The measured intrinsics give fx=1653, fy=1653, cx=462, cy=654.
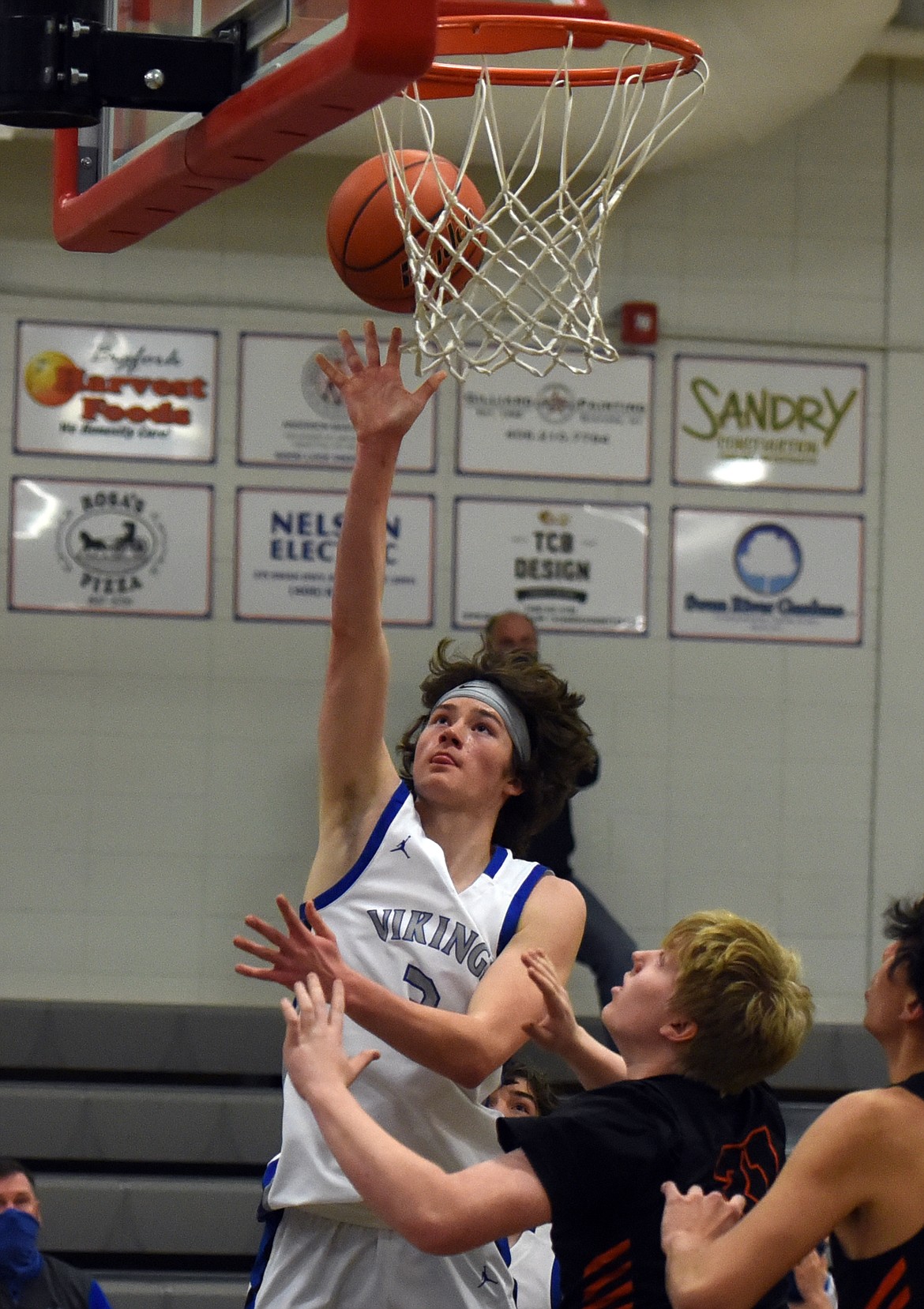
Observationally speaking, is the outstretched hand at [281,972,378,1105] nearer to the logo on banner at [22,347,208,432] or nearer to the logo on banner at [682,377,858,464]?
the logo on banner at [22,347,208,432]

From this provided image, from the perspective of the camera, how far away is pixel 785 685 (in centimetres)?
707

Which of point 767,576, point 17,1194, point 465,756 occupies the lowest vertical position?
point 17,1194

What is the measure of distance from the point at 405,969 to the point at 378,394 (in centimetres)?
93

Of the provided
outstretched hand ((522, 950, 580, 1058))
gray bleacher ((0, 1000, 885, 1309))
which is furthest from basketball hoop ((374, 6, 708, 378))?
gray bleacher ((0, 1000, 885, 1309))

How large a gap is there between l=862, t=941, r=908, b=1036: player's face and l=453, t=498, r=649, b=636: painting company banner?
16.0ft

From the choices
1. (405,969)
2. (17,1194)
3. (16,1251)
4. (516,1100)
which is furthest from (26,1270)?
(405,969)

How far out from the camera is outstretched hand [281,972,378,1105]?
206cm

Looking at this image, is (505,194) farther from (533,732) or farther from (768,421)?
(768,421)

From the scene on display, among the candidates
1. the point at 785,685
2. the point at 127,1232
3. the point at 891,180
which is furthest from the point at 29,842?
the point at 891,180

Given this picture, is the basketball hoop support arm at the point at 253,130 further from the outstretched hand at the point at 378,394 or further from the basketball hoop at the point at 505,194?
the basketball hoop at the point at 505,194

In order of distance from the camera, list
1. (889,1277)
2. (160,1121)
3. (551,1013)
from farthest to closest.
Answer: (160,1121)
(551,1013)
(889,1277)

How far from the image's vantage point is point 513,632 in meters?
6.49

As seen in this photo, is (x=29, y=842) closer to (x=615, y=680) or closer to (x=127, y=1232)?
(x=127, y=1232)

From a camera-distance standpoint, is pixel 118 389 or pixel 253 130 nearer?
pixel 253 130
